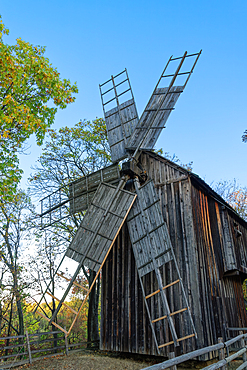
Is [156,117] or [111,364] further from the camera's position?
[156,117]

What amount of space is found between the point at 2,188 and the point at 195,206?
6286mm

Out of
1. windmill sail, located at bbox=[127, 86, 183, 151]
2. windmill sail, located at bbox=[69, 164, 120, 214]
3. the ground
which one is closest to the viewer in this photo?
the ground

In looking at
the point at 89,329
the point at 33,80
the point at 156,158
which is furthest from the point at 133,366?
the point at 33,80

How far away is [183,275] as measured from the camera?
8734mm

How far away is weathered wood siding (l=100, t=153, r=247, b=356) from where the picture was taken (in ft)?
28.1

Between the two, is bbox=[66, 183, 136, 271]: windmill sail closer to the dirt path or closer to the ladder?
the ladder

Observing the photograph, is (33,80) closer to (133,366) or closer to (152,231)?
(152,231)

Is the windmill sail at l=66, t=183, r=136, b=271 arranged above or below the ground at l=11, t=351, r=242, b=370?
above

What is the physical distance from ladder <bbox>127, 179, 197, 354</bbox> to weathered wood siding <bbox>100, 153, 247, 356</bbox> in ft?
1.24

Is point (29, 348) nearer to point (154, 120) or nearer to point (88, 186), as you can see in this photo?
point (88, 186)

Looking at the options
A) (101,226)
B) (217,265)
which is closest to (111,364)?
(101,226)

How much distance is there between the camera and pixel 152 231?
9203mm

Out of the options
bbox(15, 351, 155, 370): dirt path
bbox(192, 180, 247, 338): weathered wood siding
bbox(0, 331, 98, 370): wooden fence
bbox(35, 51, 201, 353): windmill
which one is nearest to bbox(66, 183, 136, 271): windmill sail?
bbox(35, 51, 201, 353): windmill

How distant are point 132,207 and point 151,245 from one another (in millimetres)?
1639
